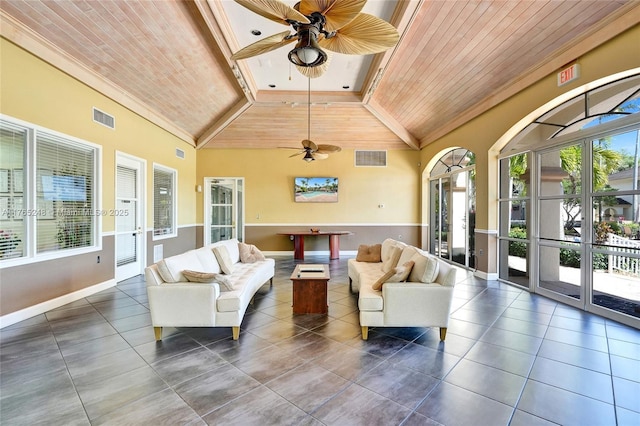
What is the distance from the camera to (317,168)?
28.7 ft

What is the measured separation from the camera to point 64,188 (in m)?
4.14

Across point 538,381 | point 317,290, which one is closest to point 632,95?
point 538,381

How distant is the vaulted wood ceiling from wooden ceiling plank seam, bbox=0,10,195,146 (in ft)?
0.05

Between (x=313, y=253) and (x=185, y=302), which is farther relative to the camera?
(x=313, y=253)

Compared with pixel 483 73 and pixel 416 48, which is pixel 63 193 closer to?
pixel 416 48

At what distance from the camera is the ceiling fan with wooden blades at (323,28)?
82.5 inches

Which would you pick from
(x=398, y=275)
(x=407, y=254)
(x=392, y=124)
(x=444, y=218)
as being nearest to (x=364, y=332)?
(x=398, y=275)

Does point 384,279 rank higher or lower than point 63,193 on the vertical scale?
lower

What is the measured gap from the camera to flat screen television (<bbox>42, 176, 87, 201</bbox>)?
12.7ft

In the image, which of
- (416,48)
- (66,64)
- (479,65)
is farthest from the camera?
(416,48)

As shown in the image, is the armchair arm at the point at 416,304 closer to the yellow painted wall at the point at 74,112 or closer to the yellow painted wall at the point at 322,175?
the yellow painted wall at the point at 74,112

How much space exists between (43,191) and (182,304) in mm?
2756

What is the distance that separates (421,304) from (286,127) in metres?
6.41

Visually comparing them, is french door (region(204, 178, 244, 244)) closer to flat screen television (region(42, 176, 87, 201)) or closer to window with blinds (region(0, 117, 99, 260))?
window with blinds (region(0, 117, 99, 260))
